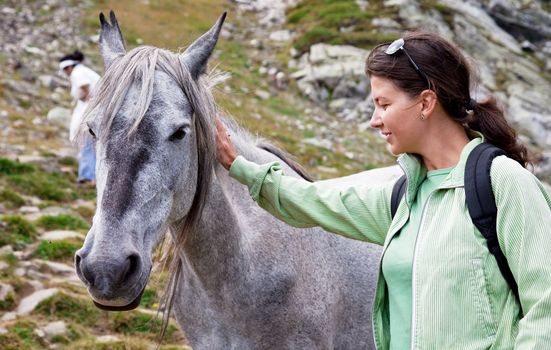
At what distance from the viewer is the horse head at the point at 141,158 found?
290 cm

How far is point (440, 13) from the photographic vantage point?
25688 millimetres

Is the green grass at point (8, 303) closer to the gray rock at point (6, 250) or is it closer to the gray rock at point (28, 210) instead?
the gray rock at point (6, 250)

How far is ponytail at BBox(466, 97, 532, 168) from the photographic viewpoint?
2918mm

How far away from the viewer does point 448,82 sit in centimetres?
292

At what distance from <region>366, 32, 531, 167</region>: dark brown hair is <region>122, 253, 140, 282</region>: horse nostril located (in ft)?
4.09

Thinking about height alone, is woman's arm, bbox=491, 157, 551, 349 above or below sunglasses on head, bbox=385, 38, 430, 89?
below

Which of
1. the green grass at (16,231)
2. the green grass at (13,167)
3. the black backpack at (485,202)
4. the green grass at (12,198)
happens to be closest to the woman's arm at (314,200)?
the black backpack at (485,202)

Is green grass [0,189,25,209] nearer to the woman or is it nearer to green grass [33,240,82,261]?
green grass [33,240,82,261]

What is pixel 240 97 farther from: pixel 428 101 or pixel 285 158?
pixel 428 101

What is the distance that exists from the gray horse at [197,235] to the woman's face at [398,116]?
2.91ft

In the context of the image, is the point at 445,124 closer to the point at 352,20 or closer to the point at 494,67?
the point at 494,67

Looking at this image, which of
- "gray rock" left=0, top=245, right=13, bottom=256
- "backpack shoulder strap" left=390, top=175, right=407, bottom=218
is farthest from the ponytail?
"gray rock" left=0, top=245, right=13, bottom=256

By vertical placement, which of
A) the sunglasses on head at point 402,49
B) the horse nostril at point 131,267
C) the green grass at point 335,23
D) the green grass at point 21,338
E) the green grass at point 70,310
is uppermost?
the sunglasses on head at point 402,49

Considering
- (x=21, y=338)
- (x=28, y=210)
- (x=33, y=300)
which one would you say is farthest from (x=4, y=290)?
(x=28, y=210)
